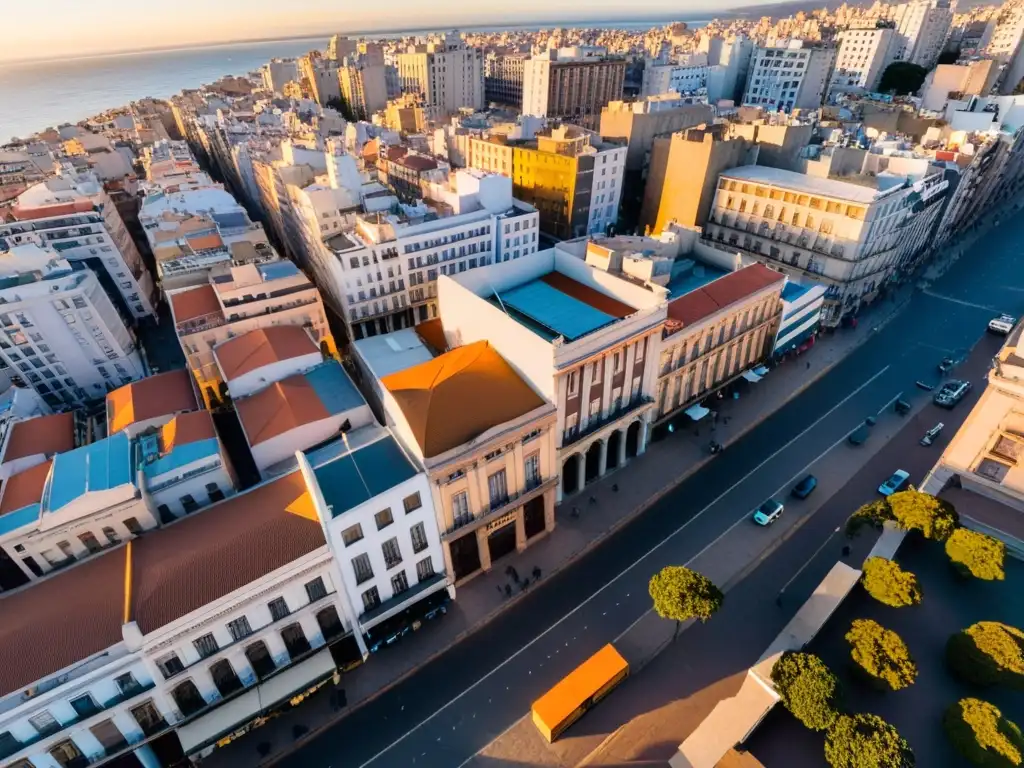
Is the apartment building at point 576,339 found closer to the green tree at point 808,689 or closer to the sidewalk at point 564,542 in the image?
the sidewalk at point 564,542

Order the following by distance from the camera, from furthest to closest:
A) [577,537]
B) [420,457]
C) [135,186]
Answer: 1. [135,186]
2. [577,537]
3. [420,457]

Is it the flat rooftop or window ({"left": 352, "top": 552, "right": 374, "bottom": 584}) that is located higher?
the flat rooftop

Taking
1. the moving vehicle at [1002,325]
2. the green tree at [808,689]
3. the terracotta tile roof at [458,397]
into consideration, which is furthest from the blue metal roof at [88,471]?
the moving vehicle at [1002,325]

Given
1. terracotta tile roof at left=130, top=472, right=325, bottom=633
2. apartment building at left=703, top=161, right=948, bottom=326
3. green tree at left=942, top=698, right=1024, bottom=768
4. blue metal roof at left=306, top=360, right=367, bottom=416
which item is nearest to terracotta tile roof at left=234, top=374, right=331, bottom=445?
blue metal roof at left=306, top=360, right=367, bottom=416

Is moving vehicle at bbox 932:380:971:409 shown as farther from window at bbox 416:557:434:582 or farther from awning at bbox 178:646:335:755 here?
awning at bbox 178:646:335:755

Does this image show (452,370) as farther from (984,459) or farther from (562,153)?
(562,153)

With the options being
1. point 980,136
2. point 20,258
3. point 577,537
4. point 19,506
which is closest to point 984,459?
point 577,537
